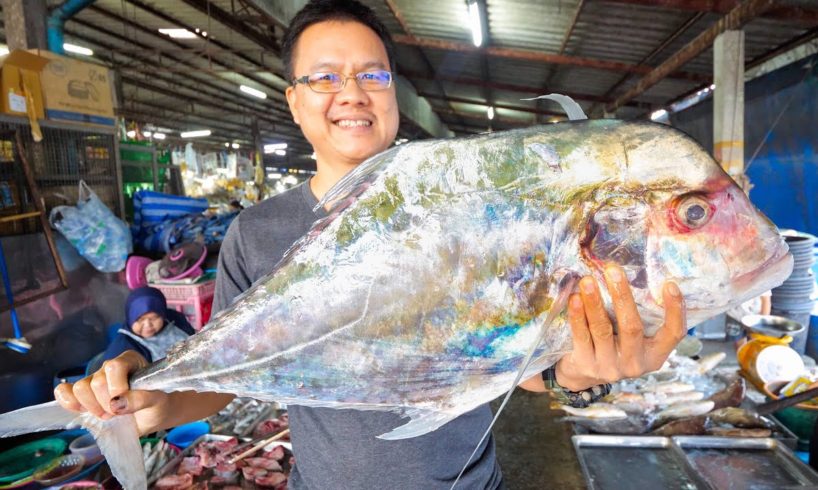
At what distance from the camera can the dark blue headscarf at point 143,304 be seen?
146 inches

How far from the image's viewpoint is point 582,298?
0.99 meters

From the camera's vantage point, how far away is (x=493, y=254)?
998mm

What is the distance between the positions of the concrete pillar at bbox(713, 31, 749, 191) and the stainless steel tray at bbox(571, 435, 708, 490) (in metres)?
4.49

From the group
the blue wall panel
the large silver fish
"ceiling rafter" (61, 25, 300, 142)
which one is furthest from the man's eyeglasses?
"ceiling rafter" (61, 25, 300, 142)

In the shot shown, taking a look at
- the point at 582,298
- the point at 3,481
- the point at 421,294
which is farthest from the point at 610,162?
the point at 3,481

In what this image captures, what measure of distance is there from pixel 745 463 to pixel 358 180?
3.66 meters

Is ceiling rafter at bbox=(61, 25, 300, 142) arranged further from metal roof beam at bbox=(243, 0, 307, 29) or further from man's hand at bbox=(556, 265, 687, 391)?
man's hand at bbox=(556, 265, 687, 391)

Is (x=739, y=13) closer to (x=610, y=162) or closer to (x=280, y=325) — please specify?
(x=610, y=162)

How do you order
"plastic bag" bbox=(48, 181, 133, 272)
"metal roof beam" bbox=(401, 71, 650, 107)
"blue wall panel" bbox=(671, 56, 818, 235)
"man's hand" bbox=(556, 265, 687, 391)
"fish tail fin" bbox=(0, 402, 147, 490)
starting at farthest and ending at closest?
1. "metal roof beam" bbox=(401, 71, 650, 107)
2. "blue wall panel" bbox=(671, 56, 818, 235)
3. "plastic bag" bbox=(48, 181, 133, 272)
4. "fish tail fin" bbox=(0, 402, 147, 490)
5. "man's hand" bbox=(556, 265, 687, 391)

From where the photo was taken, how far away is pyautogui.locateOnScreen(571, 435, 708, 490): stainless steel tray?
3029mm

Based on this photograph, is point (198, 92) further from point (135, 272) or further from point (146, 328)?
point (146, 328)

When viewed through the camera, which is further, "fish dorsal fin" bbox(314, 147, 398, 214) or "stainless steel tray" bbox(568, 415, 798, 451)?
"stainless steel tray" bbox(568, 415, 798, 451)

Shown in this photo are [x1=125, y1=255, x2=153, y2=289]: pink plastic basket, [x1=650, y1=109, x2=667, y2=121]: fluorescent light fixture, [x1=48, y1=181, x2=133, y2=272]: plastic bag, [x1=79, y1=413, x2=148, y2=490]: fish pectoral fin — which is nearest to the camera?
[x1=79, y1=413, x2=148, y2=490]: fish pectoral fin

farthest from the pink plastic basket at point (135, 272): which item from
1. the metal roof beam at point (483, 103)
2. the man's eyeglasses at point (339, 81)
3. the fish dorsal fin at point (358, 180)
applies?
the metal roof beam at point (483, 103)
